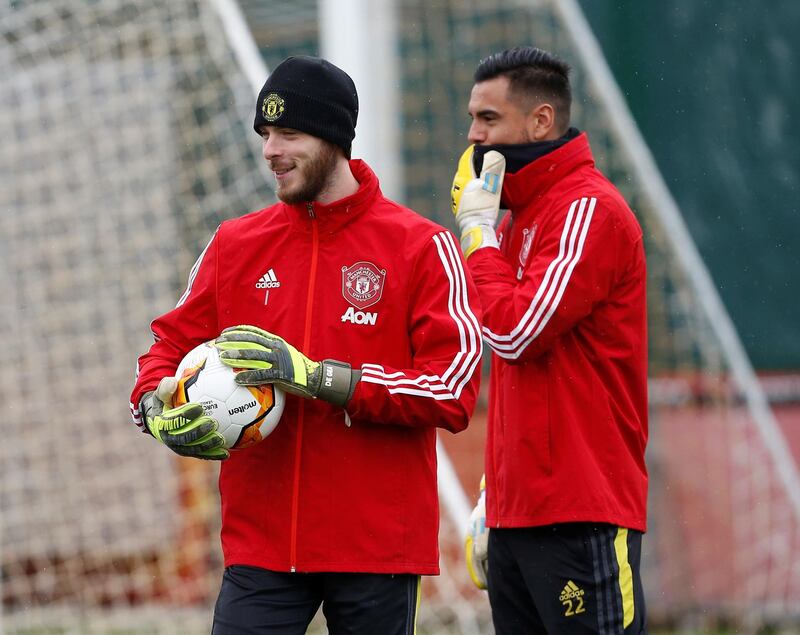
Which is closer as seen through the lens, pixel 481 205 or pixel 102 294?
pixel 481 205

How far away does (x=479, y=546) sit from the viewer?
16.2ft

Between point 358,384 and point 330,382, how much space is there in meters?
0.08

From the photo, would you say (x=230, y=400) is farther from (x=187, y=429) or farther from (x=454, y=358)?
(x=454, y=358)

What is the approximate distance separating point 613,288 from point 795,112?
5215mm

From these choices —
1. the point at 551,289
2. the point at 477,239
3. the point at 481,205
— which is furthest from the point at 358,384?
the point at 481,205

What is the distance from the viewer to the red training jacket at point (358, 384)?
4008 mm

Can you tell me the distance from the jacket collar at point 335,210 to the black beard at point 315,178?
0.04 m

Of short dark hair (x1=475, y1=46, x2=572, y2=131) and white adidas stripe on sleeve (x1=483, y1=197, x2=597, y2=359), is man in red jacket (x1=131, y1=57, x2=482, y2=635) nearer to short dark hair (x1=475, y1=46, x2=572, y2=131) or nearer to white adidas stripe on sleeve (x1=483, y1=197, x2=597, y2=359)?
white adidas stripe on sleeve (x1=483, y1=197, x2=597, y2=359)

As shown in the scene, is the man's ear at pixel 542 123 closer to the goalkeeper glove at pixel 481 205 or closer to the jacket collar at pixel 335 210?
the goalkeeper glove at pixel 481 205

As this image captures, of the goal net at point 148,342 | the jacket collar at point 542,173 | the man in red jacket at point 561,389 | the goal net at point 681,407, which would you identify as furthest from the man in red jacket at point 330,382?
the goal net at point 681,407

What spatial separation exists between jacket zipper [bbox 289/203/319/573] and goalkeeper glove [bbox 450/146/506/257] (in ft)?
2.10

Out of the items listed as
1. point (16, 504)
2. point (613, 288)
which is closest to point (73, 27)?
point (16, 504)

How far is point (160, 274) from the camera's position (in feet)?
27.5

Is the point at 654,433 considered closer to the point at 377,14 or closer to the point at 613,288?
the point at 377,14
